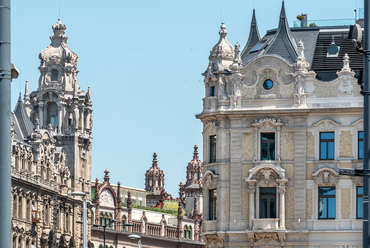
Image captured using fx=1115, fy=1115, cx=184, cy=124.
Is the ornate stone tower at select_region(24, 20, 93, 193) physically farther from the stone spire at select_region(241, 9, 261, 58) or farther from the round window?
the round window

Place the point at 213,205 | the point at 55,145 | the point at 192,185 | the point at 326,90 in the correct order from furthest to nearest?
1. the point at 192,185
2. the point at 55,145
3. the point at 213,205
4. the point at 326,90

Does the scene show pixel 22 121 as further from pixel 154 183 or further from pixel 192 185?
pixel 154 183

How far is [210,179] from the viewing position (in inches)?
2859

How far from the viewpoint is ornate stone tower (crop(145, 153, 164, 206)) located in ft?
630

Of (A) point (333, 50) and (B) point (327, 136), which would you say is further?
(A) point (333, 50)

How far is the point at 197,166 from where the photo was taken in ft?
640

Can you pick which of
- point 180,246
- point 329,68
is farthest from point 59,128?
point 329,68

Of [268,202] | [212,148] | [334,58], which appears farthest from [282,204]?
[334,58]

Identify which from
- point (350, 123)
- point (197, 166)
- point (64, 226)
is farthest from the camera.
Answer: point (197, 166)

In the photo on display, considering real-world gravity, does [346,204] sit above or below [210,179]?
below

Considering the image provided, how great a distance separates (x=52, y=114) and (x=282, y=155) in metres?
62.4

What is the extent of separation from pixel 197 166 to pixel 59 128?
6867 cm

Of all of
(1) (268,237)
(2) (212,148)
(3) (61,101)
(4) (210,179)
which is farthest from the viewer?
(3) (61,101)

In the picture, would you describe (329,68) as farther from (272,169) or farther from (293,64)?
(272,169)
